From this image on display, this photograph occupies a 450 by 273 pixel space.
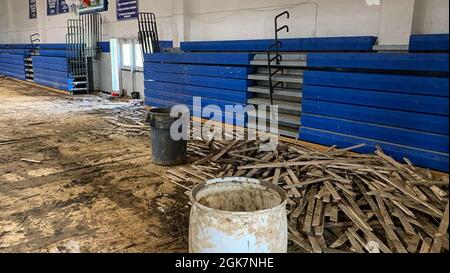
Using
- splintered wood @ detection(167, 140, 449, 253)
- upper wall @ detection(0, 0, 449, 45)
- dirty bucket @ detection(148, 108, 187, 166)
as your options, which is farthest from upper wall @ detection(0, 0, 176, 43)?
splintered wood @ detection(167, 140, 449, 253)

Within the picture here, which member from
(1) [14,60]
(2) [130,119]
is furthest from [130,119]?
(1) [14,60]

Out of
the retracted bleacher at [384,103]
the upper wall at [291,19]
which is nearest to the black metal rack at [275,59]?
the upper wall at [291,19]

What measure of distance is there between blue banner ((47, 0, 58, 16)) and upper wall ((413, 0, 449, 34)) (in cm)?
1243

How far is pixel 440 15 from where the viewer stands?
434 cm

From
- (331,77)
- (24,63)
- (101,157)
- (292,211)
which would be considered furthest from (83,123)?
(24,63)

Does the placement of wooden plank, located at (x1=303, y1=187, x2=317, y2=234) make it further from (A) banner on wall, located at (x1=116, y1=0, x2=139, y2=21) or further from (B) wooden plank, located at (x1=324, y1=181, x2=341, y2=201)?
(A) banner on wall, located at (x1=116, y1=0, x2=139, y2=21)

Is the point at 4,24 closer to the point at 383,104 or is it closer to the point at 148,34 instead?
the point at 148,34

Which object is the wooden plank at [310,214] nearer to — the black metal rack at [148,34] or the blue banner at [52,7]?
the black metal rack at [148,34]

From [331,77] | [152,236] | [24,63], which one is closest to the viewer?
[152,236]

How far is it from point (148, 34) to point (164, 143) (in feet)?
16.8
